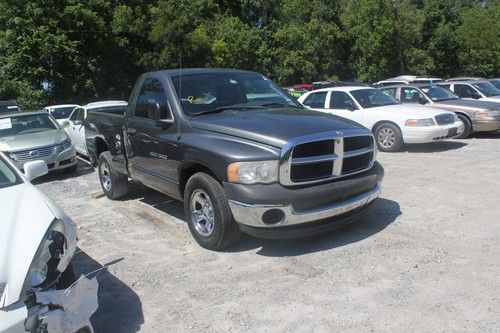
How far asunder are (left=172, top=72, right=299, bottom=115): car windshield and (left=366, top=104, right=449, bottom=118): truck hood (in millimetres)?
5670

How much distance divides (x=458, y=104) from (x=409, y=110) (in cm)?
268

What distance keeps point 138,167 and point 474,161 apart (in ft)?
21.5

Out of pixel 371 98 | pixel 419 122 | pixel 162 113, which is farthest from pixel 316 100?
pixel 162 113

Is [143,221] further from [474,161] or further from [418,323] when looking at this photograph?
[474,161]

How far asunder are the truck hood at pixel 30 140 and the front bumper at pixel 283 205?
23.2 ft

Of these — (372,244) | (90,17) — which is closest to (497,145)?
(372,244)

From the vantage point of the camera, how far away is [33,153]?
1034cm

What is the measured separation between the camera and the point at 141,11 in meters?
27.7

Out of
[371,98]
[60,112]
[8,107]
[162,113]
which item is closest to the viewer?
[162,113]

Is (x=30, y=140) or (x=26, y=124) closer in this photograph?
(x=30, y=140)

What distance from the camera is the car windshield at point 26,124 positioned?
35.9 feet

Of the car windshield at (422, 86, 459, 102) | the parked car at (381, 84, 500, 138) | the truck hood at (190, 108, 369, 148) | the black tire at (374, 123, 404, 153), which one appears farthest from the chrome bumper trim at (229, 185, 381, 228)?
the car windshield at (422, 86, 459, 102)

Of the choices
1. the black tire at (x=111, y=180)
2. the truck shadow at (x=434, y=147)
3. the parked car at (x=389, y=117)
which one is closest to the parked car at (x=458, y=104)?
the truck shadow at (x=434, y=147)

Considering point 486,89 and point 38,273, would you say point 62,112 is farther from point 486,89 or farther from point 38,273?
point 38,273
